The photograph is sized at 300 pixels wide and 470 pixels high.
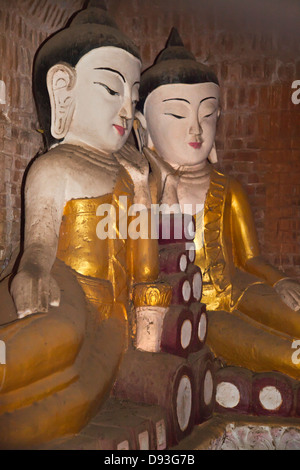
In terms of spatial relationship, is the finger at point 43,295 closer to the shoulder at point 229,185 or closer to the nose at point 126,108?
the nose at point 126,108

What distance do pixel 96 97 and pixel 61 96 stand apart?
160mm

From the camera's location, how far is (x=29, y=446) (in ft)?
6.15

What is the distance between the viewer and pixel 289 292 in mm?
2908

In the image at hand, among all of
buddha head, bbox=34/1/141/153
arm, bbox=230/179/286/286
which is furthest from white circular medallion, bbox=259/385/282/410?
buddha head, bbox=34/1/141/153

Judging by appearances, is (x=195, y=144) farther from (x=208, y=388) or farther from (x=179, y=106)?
(x=208, y=388)

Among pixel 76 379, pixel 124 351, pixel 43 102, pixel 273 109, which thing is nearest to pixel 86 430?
pixel 76 379

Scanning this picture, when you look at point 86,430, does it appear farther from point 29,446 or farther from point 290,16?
point 290,16

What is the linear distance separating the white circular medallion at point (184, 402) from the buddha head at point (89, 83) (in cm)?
104

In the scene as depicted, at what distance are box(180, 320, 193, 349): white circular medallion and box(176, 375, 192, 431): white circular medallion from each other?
0.54 ft

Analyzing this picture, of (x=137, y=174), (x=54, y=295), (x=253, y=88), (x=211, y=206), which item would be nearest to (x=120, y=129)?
(x=137, y=174)

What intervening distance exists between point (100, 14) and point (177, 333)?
143 centimetres

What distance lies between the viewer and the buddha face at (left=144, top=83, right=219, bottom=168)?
3.03 meters

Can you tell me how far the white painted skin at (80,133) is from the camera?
7.61ft

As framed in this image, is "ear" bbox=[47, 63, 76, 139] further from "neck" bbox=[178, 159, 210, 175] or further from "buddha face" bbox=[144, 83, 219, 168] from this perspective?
"neck" bbox=[178, 159, 210, 175]
